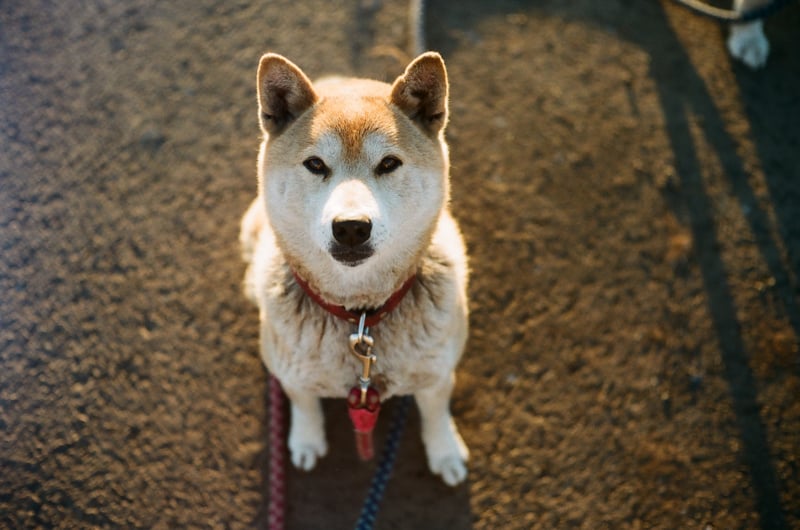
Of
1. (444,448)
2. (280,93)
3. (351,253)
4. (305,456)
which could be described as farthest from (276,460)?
(280,93)

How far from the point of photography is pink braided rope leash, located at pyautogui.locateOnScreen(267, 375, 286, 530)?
283 cm

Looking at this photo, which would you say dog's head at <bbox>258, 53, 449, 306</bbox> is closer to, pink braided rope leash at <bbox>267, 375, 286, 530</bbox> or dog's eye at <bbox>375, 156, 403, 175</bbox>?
dog's eye at <bbox>375, 156, 403, 175</bbox>

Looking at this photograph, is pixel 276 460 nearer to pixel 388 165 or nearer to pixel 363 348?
pixel 363 348

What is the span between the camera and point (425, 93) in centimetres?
234

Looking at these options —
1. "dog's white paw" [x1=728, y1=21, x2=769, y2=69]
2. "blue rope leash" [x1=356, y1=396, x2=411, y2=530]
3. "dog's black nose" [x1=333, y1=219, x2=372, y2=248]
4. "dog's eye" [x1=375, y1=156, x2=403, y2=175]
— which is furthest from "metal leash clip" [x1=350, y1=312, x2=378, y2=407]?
"dog's white paw" [x1=728, y1=21, x2=769, y2=69]

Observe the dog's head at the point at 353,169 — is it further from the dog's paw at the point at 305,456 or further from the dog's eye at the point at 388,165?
the dog's paw at the point at 305,456

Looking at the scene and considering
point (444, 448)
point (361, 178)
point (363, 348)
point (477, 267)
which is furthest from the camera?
point (477, 267)

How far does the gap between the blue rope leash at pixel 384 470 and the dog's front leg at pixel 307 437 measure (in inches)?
12.3

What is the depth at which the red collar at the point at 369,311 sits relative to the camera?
235 cm

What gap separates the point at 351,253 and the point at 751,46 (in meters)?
3.51

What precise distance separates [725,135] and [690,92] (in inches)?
→ 14.9

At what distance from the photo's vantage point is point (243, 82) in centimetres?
392

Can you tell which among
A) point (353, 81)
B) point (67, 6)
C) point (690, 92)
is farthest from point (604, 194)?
point (67, 6)

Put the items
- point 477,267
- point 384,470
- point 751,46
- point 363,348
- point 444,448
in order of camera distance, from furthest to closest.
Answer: point 751,46 → point 477,267 → point 444,448 → point 384,470 → point 363,348
